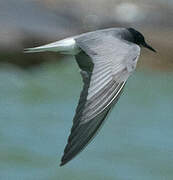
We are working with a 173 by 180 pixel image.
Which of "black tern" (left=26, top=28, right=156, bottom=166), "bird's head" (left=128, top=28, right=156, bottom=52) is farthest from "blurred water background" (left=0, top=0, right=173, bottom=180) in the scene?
"black tern" (left=26, top=28, right=156, bottom=166)

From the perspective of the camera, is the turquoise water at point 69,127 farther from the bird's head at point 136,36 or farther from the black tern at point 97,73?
the black tern at point 97,73

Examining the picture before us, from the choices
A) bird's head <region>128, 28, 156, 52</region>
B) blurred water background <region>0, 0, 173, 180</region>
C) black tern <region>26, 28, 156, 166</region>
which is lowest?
blurred water background <region>0, 0, 173, 180</region>

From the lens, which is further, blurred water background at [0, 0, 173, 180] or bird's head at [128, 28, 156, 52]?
blurred water background at [0, 0, 173, 180]

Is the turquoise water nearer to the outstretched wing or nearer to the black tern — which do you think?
the black tern

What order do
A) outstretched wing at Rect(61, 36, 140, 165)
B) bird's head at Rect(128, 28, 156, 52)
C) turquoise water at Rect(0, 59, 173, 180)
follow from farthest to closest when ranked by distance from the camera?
turquoise water at Rect(0, 59, 173, 180), bird's head at Rect(128, 28, 156, 52), outstretched wing at Rect(61, 36, 140, 165)

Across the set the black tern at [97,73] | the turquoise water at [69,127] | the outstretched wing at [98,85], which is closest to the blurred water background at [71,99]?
the turquoise water at [69,127]

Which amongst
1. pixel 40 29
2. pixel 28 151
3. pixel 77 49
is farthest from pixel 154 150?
pixel 77 49
